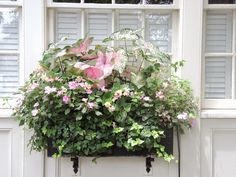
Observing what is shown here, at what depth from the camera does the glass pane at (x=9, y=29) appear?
270cm

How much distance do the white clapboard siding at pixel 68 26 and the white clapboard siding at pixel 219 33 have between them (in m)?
0.99

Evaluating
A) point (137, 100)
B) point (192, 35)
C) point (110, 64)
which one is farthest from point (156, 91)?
point (192, 35)

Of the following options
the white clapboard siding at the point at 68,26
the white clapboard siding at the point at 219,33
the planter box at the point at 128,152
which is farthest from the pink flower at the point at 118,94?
the white clapboard siding at the point at 219,33

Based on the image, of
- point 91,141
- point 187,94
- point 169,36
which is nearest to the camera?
point 91,141

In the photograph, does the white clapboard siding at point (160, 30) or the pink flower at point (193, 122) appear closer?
the pink flower at point (193, 122)

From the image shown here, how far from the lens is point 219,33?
9.04 feet

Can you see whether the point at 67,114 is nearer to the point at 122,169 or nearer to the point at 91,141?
the point at 91,141

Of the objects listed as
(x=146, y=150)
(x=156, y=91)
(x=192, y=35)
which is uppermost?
(x=192, y=35)

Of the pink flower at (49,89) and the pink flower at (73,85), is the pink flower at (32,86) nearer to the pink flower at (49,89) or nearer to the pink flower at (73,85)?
the pink flower at (49,89)

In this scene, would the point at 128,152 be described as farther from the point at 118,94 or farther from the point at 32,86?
the point at 32,86

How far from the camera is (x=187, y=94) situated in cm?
257

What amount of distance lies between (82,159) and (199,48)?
116cm

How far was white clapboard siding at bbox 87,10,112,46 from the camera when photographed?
8.96 ft

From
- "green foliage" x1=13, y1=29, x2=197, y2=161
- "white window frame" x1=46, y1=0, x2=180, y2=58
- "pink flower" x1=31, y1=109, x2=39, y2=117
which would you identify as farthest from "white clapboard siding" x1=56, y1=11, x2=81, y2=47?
"pink flower" x1=31, y1=109, x2=39, y2=117
